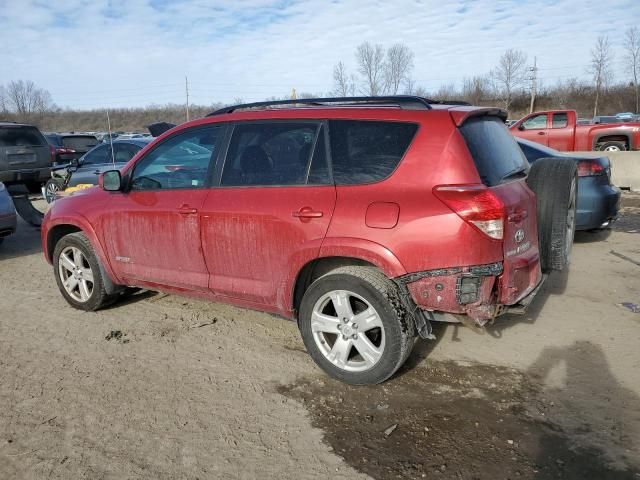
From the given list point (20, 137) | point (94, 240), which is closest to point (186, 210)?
point (94, 240)

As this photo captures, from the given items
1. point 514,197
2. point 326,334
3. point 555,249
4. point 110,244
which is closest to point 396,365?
point 326,334

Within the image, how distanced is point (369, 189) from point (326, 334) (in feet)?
3.58

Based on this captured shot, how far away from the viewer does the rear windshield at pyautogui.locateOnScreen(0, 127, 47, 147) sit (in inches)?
464

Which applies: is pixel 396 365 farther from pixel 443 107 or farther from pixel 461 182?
pixel 443 107

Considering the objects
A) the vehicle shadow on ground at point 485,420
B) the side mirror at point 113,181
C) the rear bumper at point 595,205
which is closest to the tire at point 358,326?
the vehicle shadow on ground at point 485,420

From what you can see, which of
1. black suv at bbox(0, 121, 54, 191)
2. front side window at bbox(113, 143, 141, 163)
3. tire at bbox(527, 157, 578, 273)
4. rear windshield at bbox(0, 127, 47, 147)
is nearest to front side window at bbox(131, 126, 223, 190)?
tire at bbox(527, 157, 578, 273)

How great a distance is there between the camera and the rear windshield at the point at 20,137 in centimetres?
1178

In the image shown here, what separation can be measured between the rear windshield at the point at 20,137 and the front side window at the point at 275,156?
10057 mm

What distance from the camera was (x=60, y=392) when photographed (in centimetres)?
354

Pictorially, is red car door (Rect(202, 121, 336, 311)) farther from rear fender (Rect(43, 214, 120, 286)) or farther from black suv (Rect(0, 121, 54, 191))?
black suv (Rect(0, 121, 54, 191))

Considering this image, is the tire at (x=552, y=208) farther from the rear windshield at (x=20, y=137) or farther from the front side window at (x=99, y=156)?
the rear windshield at (x=20, y=137)

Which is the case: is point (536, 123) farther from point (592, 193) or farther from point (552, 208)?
point (552, 208)

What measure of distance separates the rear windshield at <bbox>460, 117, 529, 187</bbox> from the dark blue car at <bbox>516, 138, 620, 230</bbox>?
10.5 feet

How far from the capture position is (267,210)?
12.1 feet
